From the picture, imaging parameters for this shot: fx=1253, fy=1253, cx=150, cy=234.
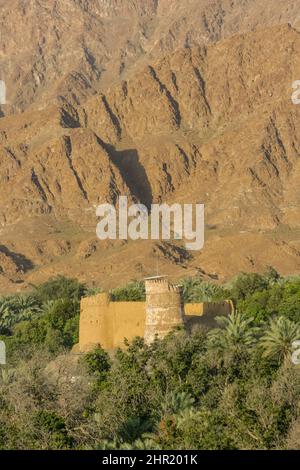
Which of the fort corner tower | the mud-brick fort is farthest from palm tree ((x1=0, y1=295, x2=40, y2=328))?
the fort corner tower

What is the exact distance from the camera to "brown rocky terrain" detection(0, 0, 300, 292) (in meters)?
151

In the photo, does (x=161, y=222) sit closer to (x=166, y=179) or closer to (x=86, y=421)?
(x=166, y=179)

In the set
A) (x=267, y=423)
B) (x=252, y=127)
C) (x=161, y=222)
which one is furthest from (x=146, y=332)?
(x=252, y=127)

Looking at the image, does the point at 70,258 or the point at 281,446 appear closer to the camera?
the point at 281,446

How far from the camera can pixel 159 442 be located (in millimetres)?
42062

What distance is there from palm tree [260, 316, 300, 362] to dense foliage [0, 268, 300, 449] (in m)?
Answer: 0.05

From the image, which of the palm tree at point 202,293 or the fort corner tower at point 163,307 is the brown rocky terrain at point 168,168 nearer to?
the palm tree at point 202,293

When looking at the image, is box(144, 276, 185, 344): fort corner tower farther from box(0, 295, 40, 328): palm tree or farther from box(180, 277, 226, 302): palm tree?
box(0, 295, 40, 328): palm tree

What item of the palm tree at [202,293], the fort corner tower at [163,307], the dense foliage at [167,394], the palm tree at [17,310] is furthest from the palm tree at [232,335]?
the palm tree at [17,310]

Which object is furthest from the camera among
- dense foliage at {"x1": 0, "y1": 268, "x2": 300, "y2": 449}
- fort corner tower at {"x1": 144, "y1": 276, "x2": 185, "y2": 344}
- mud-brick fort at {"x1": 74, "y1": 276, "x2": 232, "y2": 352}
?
mud-brick fort at {"x1": 74, "y1": 276, "x2": 232, "y2": 352}

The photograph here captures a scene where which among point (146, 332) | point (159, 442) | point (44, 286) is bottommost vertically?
point (159, 442)

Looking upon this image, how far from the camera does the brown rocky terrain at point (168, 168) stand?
150625 millimetres

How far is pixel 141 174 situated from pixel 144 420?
139 metres

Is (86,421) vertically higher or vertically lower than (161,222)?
lower
